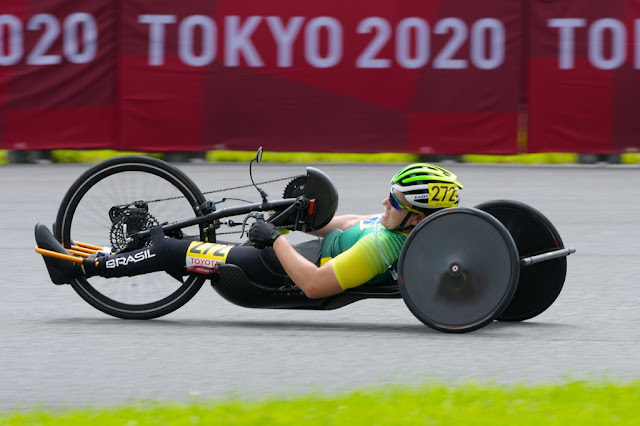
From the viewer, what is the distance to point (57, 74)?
1470cm

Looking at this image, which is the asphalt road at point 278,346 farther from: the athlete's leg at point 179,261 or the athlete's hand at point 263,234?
the athlete's hand at point 263,234

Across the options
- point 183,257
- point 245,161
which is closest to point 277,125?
point 245,161

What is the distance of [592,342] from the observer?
6211 millimetres

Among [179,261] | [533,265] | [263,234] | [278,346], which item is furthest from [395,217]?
[179,261]

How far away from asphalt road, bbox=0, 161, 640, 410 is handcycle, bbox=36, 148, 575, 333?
134 mm

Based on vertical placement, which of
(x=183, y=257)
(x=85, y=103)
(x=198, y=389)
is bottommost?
(x=198, y=389)

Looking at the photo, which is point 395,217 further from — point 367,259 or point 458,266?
point 458,266

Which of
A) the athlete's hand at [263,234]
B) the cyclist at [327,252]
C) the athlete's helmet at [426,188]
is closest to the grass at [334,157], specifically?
the cyclist at [327,252]

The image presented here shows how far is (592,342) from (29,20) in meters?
9.77

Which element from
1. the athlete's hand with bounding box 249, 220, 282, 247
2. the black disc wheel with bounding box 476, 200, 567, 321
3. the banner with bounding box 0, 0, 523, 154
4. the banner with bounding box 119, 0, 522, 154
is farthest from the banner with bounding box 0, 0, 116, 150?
the black disc wheel with bounding box 476, 200, 567, 321

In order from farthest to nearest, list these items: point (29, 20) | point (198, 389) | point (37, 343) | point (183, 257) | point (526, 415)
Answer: point (29, 20), point (183, 257), point (37, 343), point (198, 389), point (526, 415)

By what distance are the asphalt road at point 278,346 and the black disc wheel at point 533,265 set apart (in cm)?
13

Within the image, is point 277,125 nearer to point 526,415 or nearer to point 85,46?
point 85,46

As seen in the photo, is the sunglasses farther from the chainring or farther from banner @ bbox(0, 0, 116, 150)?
banner @ bbox(0, 0, 116, 150)
